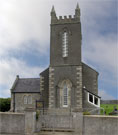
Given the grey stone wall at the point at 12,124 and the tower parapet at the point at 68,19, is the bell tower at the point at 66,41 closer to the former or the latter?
the tower parapet at the point at 68,19

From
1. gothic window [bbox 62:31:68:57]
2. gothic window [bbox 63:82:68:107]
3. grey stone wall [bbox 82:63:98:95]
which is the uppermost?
gothic window [bbox 62:31:68:57]

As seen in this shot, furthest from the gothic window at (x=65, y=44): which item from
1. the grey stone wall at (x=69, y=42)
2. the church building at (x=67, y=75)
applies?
the grey stone wall at (x=69, y=42)

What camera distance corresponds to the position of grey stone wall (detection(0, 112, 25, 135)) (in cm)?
1641

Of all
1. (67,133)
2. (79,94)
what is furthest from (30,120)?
(79,94)

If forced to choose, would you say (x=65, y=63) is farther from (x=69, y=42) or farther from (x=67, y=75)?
(x=69, y=42)

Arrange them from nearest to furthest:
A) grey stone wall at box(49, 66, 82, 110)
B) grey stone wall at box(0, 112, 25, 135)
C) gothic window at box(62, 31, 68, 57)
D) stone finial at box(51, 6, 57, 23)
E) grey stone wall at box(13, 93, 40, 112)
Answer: grey stone wall at box(0, 112, 25, 135) < grey stone wall at box(49, 66, 82, 110) < gothic window at box(62, 31, 68, 57) < stone finial at box(51, 6, 57, 23) < grey stone wall at box(13, 93, 40, 112)

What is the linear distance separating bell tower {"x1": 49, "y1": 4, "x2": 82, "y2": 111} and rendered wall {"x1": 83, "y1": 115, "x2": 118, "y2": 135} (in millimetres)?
10768

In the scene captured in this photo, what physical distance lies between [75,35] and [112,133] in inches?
654

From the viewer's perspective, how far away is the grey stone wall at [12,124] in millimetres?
16406

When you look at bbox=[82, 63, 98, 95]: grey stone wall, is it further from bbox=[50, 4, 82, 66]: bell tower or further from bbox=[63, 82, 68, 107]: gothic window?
bbox=[63, 82, 68, 107]: gothic window

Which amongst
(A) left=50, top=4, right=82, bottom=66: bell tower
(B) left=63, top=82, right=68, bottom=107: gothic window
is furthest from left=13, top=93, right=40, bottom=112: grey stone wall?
(A) left=50, top=4, right=82, bottom=66: bell tower

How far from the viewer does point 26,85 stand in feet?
113

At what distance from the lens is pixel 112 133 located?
14.9 m

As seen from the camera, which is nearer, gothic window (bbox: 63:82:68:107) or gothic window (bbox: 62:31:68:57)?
gothic window (bbox: 63:82:68:107)
